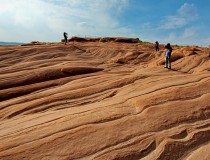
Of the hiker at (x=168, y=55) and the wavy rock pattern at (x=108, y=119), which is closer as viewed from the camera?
the wavy rock pattern at (x=108, y=119)

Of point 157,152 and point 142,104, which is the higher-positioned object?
point 142,104

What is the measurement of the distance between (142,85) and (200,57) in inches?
360

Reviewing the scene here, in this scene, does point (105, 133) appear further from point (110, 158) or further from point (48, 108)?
point (48, 108)

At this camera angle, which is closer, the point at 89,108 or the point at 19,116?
the point at 89,108

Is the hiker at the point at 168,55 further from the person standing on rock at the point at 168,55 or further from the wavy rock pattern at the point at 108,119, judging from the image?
the wavy rock pattern at the point at 108,119


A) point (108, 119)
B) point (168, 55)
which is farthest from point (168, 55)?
point (108, 119)

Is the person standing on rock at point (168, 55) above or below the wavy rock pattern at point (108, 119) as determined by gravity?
above

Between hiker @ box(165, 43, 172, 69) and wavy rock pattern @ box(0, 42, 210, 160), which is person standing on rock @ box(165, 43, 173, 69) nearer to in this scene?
hiker @ box(165, 43, 172, 69)

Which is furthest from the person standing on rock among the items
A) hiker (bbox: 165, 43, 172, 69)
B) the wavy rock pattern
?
the wavy rock pattern

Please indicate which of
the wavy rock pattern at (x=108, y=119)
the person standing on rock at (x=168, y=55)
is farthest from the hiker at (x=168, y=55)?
the wavy rock pattern at (x=108, y=119)

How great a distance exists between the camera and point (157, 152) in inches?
269

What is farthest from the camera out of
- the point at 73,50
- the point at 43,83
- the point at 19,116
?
the point at 73,50

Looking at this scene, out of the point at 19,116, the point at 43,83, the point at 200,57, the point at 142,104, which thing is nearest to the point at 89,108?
the point at 142,104

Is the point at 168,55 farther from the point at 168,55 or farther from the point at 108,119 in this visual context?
the point at 108,119
